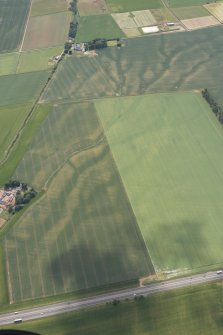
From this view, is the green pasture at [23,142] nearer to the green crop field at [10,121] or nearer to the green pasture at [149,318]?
the green crop field at [10,121]

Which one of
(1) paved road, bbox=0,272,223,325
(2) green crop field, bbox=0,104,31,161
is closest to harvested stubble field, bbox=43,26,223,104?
(2) green crop field, bbox=0,104,31,161

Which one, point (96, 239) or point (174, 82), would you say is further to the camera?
point (174, 82)

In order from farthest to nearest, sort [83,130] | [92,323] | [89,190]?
[83,130] → [89,190] → [92,323]

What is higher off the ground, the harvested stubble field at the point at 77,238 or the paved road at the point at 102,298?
the harvested stubble field at the point at 77,238

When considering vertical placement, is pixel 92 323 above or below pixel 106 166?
below

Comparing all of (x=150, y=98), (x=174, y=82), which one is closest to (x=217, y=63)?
(x=174, y=82)

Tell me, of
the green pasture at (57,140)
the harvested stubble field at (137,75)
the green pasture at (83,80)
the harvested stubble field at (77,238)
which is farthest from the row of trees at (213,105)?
the harvested stubble field at (77,238)

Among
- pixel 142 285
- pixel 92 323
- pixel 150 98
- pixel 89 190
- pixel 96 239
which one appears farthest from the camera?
pixel 150 98

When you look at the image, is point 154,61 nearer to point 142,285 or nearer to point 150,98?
point 150,98
